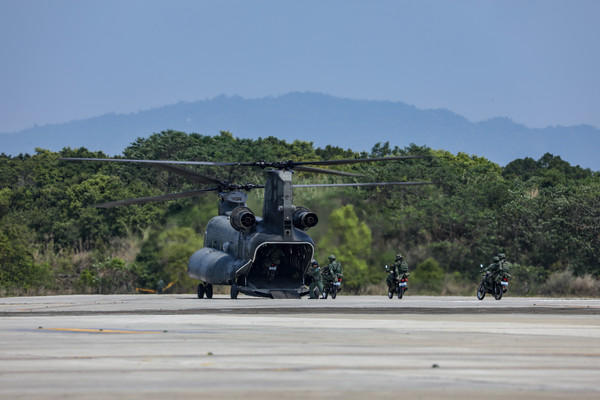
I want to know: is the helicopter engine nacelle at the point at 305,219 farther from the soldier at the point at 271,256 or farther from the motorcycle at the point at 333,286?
the motorcycle at the point at 333,286

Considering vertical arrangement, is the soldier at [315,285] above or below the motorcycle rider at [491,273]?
below

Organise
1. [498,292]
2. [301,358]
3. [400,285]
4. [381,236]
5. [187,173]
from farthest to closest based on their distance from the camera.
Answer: [381,236], [400,285], [187,173], [498,292], [301,358]

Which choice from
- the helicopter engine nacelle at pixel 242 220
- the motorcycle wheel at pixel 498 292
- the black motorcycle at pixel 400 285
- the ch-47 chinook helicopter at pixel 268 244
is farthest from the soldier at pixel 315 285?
the motorcycle wheel at pixel 498 292

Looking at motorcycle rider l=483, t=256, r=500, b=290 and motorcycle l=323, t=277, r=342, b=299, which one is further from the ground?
motorcycle rider l=483, t=256, r=500, b=290

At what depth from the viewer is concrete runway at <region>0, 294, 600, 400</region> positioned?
9.59 meters

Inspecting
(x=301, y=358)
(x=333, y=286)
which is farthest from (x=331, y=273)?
(x=301, y=358)

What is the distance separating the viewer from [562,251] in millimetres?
53719

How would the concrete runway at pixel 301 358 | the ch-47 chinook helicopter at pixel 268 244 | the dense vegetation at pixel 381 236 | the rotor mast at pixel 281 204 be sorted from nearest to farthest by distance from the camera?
the concrete runway at pixel 301 358 < the rotor mast at pixel 281 204 < the ch-47 chinook helicopter at pixel 268 244 < the dense vegetation at pixel 381 236

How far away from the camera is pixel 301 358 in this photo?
12.6m

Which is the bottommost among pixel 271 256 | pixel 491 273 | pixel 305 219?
pixel 491 273

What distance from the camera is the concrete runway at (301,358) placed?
31.4 ft

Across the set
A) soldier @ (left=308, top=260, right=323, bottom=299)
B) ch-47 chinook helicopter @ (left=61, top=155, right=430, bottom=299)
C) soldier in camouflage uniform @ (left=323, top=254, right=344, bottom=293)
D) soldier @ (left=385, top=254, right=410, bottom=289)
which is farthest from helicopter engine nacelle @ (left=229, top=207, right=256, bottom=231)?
soldier @ (left=385, top=254, right=410, bottom=289)

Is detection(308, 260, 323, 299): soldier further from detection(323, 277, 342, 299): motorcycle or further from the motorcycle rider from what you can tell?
the motorcycle rider

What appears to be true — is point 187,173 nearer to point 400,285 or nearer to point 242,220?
point 242,220
